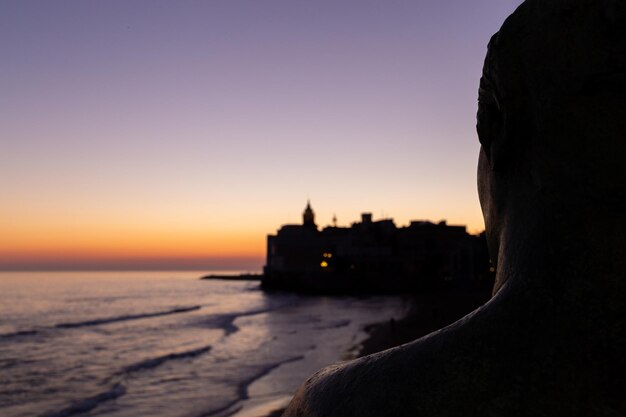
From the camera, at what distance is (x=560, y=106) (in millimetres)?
1148

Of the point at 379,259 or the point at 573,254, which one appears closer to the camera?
the point at 573,254

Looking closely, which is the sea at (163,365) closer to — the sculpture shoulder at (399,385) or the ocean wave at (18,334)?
the ocean wave at (18,334)

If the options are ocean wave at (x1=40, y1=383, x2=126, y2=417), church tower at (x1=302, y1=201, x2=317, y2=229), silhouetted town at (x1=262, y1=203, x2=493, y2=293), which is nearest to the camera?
ocean wave at (x1=40, y1=383, x2=126, y2=417)

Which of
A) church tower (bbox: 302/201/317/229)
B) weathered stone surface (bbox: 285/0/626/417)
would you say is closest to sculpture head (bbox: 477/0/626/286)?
weathered stone surface (bbox: 285/0/626/417)

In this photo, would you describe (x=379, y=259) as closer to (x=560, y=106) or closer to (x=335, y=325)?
(x=335, y=325)

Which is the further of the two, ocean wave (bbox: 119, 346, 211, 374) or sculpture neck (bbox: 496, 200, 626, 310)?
ocean wave (bbox: 119, 346, 211, 374)

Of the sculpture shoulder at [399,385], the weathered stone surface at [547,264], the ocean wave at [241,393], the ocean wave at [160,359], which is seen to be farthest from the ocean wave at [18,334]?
the weathered stone surface at [547,264]

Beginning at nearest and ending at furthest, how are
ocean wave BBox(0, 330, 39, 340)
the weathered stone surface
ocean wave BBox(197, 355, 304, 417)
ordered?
the weathered stone surface
ocean wave BBox(197, 355, 304, 417)
ocean wave BBox(0, 330, 39, 340)

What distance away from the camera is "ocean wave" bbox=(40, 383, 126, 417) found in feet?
35.1

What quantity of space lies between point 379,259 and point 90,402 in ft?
217

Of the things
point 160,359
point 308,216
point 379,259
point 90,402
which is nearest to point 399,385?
point 90,402

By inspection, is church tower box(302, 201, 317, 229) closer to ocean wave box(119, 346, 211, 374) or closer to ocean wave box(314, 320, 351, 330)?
ocean wave box(314, 320, 351, 330)

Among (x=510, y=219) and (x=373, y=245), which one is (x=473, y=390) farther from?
(x=373, y=245)

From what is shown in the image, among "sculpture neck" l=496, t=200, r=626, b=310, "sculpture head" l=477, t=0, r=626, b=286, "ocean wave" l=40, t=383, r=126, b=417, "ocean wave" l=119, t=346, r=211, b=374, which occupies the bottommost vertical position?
"ocean wave" l=119, t=346, r=211, b=374
